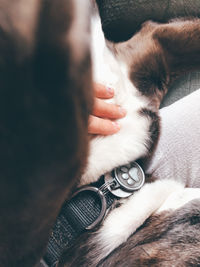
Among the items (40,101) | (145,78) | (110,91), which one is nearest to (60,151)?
(40,101)

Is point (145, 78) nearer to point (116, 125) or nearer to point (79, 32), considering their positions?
point (116, 125)

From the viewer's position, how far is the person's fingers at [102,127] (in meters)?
0.61

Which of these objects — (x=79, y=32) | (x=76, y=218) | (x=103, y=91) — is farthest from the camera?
(x=103, y=91)

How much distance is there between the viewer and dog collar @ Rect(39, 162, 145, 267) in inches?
21.9

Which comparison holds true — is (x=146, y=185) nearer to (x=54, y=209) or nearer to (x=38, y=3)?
(x=54, y=209)

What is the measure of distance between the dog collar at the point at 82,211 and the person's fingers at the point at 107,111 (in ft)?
0.39

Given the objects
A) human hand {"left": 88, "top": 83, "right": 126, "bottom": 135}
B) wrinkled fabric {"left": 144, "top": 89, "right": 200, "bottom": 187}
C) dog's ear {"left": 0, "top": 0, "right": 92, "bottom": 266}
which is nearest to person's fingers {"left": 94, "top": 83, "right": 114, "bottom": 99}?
human hand {"left": 88, "top": 83, "right": 126, "bottom": 135}

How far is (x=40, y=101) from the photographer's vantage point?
24 centimetres

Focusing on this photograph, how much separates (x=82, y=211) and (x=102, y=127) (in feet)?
0.53

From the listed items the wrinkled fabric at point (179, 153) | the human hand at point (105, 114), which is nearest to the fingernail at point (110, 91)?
the human hand at point (105, 114)

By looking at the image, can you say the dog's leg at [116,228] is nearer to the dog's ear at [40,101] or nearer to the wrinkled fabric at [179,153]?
the wrinkled fabric at [179,153]

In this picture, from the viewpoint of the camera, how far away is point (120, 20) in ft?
2.68

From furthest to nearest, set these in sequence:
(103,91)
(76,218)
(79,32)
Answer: (103,91)
(76,218)
(79,32)

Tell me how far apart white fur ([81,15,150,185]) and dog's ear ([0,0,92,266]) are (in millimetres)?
259
